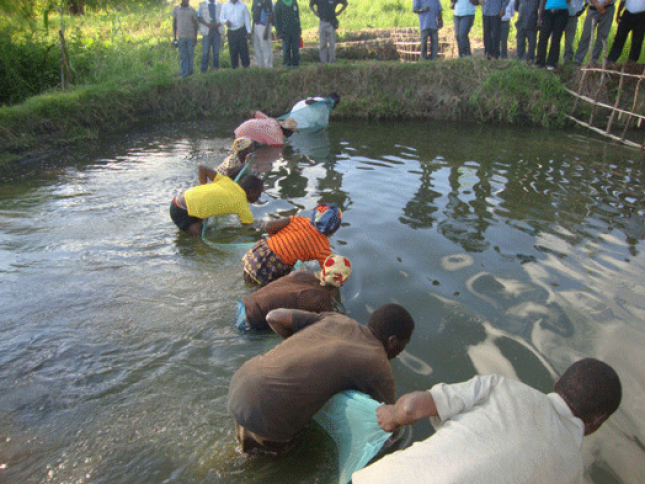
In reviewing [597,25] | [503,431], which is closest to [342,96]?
[597,25]

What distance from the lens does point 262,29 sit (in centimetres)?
1334

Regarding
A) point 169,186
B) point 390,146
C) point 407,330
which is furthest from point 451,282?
point 390,146

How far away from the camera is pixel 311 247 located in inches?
181

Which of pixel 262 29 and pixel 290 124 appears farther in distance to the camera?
pixel 262 29

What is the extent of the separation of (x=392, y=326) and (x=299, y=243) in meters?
1.84

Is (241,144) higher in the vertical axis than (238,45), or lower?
lower

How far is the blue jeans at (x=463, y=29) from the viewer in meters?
12.0

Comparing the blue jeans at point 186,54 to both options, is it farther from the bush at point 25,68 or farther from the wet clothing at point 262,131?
the wet clothing at point 262,131

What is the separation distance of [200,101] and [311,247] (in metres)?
9.64

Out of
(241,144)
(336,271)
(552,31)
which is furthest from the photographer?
(552,31)

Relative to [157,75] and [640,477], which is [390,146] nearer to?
[157,75]

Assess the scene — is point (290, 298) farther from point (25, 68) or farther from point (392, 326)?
point (25, 68)

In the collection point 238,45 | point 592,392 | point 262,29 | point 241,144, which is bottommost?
point 592,392

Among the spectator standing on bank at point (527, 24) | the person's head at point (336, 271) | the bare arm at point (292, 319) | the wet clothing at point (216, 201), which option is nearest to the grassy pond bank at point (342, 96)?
the spectator standing on bank at point (527, 24)
